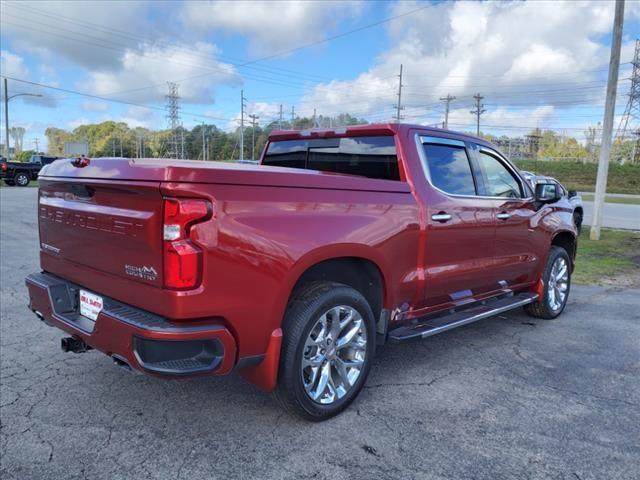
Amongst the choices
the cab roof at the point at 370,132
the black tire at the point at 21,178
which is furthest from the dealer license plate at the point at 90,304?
the black tire at the point at 21,178

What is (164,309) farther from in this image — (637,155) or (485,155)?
(637,155)

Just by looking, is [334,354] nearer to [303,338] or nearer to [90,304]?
[303,338]

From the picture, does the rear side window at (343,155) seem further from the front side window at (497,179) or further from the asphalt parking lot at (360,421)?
the asphalt parking lot at (360,421)

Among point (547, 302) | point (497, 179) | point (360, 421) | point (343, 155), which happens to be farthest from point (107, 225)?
point (547, 302)

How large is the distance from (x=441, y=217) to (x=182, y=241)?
2.11 m

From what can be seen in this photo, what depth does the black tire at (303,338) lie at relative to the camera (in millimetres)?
2939

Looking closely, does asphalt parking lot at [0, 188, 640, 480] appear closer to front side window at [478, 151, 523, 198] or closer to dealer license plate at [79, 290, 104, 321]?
dealer license plate at [79, 290, 104, 321]

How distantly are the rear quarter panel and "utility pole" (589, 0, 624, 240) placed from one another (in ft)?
36.8

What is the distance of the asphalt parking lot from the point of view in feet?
8.91

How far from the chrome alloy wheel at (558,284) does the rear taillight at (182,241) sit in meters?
4.34

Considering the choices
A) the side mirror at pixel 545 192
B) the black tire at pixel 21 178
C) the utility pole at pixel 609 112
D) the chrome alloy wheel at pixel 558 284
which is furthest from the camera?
the black tire at pixel 21 178

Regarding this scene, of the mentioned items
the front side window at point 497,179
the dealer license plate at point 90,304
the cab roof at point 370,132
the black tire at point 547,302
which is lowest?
the black tire at point 547,302

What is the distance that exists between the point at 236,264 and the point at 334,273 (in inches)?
39.4

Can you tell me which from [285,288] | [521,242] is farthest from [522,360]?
[285,288]
